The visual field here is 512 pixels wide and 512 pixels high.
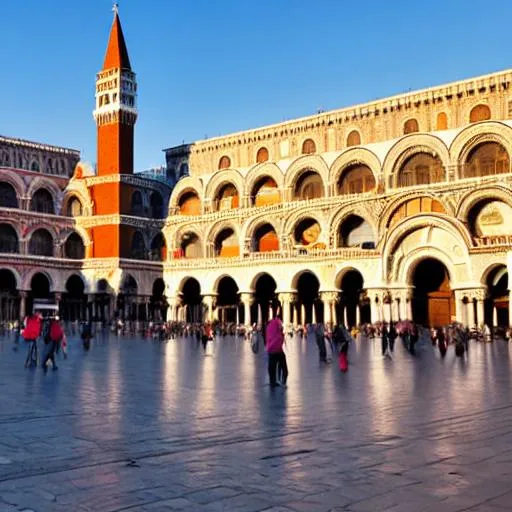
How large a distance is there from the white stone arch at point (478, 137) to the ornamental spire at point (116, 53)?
1024 inches

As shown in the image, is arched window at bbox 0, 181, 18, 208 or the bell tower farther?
the bell tower

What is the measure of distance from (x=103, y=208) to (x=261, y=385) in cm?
4302

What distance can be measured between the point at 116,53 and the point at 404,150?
23.9 metres

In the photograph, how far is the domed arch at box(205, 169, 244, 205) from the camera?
56141 millimetres

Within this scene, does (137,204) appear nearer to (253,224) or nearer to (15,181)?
(15,181)

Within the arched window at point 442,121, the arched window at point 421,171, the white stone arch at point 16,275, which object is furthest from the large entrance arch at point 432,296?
the white stone arch at point 16,275

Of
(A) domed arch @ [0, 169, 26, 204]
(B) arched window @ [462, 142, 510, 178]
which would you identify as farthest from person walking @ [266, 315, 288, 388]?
(A) domed arch @ [0, 169, 26, 204]

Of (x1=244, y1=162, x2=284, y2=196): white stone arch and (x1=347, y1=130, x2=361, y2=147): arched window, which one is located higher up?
(x1=347, y1=130, x2=361, y2=147): arched window

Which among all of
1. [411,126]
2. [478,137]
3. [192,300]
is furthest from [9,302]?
[478,137]

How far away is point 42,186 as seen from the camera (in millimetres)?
56219

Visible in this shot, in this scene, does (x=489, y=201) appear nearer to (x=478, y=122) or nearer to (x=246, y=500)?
(x=478, y=122)

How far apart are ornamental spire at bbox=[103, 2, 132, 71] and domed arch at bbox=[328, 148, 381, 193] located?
18.4 metres

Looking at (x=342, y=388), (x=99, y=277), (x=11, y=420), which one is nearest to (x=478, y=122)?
(x=99, y=277)

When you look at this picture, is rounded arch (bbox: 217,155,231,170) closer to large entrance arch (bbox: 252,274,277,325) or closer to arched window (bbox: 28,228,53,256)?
large entrance arch (bbox: 252,274,277,325)
